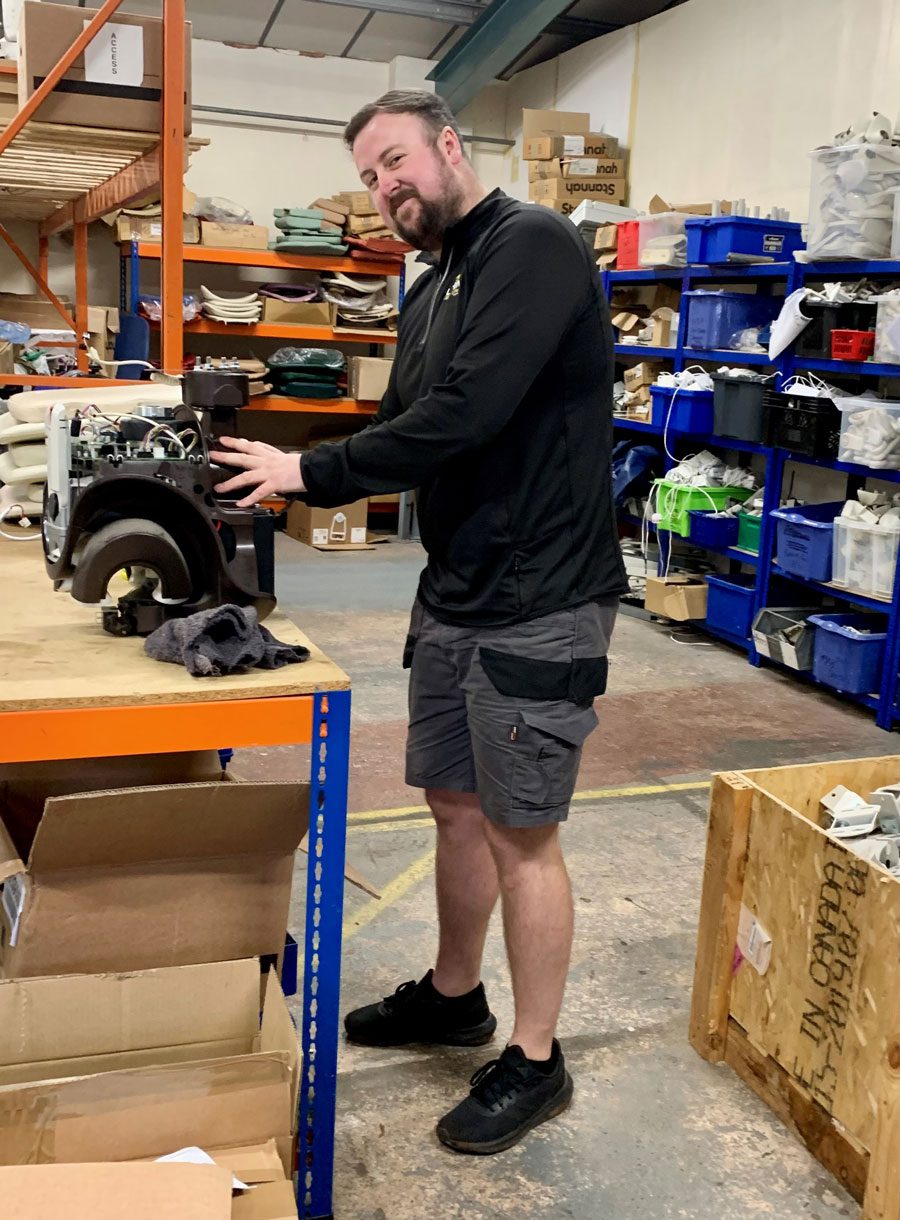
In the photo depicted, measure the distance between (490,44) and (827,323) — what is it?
148 inches

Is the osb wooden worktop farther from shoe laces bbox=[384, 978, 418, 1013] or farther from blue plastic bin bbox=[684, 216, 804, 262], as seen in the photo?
blue plastic bin bbox=[684, 216, 804, 262]

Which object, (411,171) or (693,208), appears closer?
(411,171)

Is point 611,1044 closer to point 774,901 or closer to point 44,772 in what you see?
point 774,901

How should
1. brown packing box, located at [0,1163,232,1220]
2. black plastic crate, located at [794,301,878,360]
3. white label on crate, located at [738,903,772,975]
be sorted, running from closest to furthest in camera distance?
brown packing box, located at [0,1163,232,1220] < white label on crate, located at [738,903,772,975] < black plastic crate, located at [794,301,878,360]

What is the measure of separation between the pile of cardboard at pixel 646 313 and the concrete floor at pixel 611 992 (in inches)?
84.8

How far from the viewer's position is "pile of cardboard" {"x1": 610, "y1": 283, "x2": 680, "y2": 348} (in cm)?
608

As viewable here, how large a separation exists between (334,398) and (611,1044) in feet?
19.5

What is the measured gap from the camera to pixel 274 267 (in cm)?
760

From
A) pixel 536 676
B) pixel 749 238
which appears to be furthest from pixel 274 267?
pixel 536 676

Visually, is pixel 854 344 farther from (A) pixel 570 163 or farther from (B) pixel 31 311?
(B) pixel 31 311

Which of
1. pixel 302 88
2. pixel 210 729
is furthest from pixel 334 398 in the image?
pixel 210 729

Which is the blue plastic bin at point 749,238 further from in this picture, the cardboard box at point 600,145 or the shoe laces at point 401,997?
the shoe laces at point 401,997

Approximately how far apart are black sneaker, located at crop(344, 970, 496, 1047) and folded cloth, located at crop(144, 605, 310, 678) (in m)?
0.94

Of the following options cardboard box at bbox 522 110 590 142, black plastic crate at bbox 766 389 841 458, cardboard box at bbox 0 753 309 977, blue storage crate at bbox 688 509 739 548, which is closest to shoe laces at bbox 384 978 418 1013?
cardboard box at bbox 0 753 309 977
